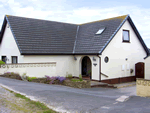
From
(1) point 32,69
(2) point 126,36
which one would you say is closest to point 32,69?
(1) point 32,69

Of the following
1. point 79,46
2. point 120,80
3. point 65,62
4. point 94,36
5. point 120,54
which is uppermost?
point 94,36

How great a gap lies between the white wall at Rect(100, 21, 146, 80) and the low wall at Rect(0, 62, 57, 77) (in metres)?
5.00

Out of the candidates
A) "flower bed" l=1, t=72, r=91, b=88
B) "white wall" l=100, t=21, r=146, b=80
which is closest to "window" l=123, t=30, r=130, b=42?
"white wall" l=100, t=21, r=146, b=80

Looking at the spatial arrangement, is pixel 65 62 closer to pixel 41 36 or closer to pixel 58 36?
pixel 58 36

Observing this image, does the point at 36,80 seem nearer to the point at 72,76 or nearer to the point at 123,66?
the point at 72,76

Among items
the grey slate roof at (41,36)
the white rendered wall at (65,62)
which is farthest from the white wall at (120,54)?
the grey slate roof at (41,36)

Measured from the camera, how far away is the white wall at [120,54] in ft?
54.4

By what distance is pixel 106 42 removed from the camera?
15961 mm

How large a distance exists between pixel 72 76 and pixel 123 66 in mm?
5720

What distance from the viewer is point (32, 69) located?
14.7 metres

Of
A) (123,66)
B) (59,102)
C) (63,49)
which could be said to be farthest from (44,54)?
(59,102)

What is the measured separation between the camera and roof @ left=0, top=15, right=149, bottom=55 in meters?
16.2

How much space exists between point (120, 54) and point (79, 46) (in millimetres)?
4514

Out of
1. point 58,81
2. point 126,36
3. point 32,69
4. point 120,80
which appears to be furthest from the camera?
point 126,36
